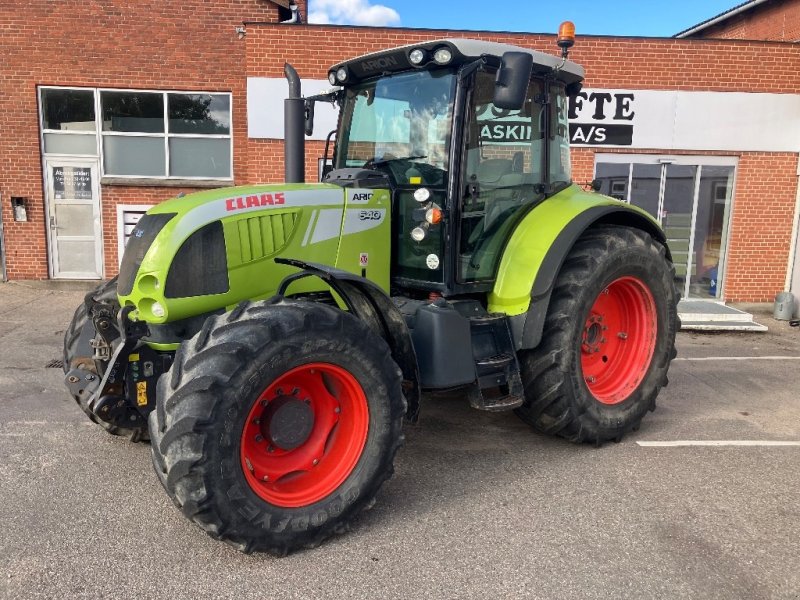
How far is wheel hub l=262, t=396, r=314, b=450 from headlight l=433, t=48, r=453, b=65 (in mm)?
2007

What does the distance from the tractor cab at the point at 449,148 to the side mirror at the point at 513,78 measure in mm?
18

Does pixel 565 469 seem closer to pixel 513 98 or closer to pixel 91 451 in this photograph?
pixel 513 98

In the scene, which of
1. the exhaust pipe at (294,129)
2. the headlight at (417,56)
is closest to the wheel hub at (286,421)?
the headlight at (417,56)

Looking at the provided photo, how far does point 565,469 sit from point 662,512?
67 centimetres

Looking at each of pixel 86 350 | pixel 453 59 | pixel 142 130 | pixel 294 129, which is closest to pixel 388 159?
pixel 453 59

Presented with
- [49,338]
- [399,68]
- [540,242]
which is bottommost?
[49,338]

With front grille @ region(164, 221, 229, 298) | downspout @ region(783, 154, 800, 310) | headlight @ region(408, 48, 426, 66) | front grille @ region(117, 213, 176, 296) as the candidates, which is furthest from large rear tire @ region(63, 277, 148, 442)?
downspout @ region(783, 154, 800, 310)

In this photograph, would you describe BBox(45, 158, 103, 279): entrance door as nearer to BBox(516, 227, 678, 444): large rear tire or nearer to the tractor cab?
the tractor cab

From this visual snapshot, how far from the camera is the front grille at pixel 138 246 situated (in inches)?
131

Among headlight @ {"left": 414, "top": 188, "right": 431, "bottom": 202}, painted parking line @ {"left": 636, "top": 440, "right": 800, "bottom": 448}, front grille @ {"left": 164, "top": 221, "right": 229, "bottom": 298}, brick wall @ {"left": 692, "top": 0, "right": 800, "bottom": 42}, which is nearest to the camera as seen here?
front grille @ {"left": 164, "top": 221, "right": 229, "bottom": 298}

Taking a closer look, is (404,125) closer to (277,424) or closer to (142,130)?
(277,424)

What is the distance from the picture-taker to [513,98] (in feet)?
10.9

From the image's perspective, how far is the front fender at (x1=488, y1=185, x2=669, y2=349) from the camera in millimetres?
3973

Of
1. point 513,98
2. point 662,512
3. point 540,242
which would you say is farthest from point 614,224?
point 662,512
